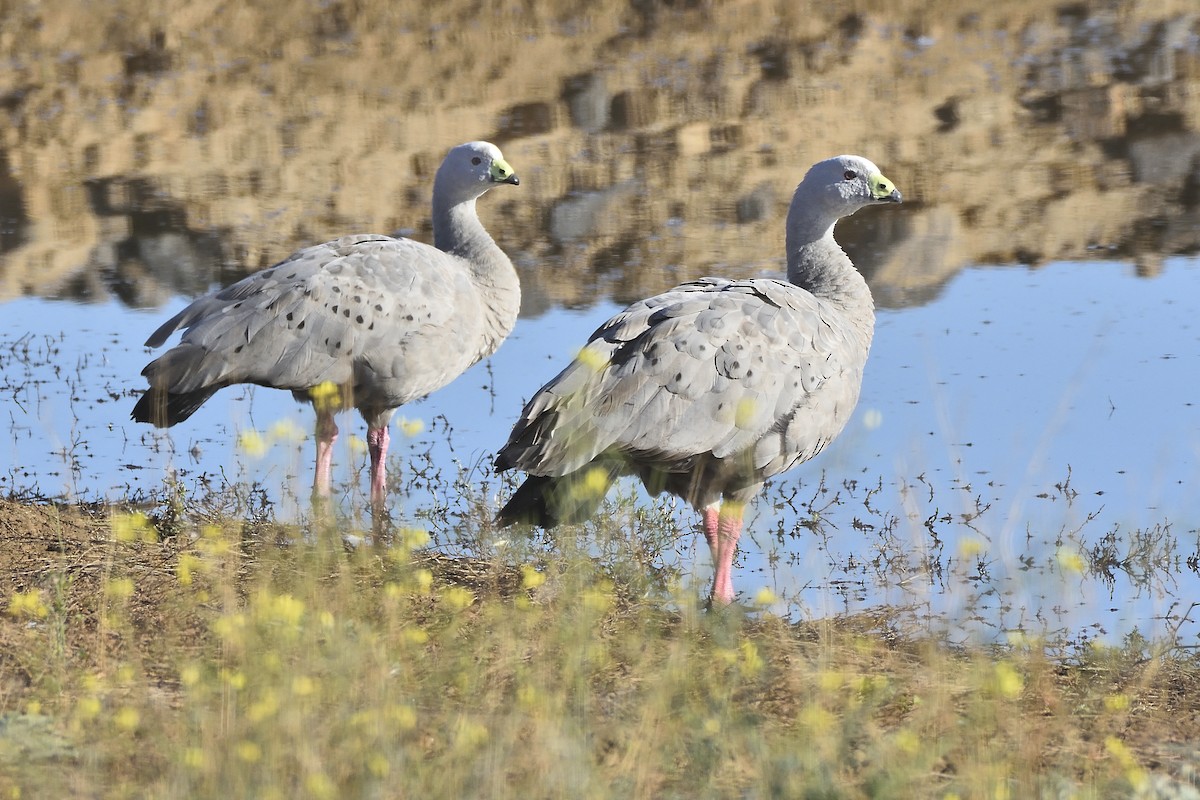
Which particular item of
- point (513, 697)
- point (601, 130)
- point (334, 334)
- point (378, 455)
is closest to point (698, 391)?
point (513, 697)

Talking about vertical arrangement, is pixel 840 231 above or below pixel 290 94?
below

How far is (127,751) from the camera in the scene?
4715 mm

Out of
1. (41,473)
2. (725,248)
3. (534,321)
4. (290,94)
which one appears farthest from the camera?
(290,94)

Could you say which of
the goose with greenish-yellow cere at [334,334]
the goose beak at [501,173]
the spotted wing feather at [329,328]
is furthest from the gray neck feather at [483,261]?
the spotted wing feather at [329,328]

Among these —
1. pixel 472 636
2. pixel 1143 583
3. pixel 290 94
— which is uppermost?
pixel 290 94

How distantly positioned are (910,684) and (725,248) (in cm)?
832

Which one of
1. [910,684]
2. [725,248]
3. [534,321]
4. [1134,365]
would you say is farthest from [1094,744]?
[725,248]

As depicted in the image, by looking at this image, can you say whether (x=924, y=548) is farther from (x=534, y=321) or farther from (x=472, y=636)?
(x=534, y=321)

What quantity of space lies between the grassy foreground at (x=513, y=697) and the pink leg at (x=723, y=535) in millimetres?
503

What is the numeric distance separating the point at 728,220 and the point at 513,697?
979 cm

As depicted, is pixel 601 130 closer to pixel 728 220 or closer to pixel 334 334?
pixel 728 220

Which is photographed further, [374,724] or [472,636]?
[472,636]

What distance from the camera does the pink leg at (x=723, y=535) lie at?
7.29m

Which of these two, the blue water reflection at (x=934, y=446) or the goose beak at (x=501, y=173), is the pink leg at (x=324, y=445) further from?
the goose beak at (x=501, y=173)
